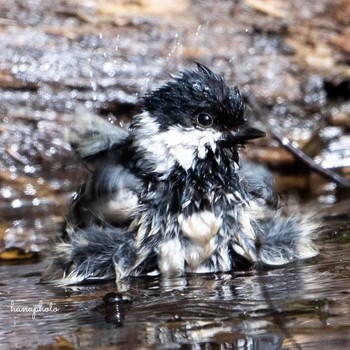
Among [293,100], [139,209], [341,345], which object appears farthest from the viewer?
[293,100]

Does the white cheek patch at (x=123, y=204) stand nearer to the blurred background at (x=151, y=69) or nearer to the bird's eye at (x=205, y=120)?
the bird's eye at (x=205, y=120)

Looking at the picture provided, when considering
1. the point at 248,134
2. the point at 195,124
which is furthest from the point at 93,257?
the point at 248,134

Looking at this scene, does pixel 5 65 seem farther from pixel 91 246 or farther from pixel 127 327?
pixel 127 327

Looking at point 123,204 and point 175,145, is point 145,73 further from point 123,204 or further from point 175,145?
point 123,204

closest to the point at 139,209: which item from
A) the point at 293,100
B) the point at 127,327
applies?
the point at 127,327

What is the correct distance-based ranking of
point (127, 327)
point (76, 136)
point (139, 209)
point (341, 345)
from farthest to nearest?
point (76, 136) < point (139, 209) < point (127, 327) < point (341, 345)

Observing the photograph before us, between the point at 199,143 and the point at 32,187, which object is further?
the point at 32,187

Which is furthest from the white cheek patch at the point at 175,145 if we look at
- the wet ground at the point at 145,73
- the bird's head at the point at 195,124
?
the wet ground at the point at 145,73
